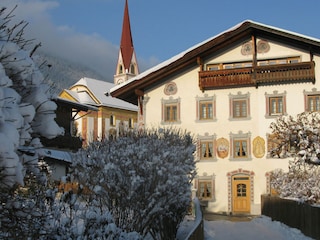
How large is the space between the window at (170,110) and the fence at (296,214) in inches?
323

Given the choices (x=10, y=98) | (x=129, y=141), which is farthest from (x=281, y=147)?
(x=10, y=98)

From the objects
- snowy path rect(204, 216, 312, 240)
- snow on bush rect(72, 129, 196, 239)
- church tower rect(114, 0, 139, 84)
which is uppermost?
church tower rect(114, 0, 139, 84)

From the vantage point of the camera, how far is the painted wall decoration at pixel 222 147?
2888 cm

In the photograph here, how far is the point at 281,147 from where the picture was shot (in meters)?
18.4

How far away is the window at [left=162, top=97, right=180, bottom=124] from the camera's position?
30219mm

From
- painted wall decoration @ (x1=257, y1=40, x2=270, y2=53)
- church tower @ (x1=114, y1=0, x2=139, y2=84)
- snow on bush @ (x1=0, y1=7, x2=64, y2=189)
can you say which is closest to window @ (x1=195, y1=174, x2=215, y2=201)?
painted wall decoration @ (x1=257, y1=40, x2=270, y2=53)

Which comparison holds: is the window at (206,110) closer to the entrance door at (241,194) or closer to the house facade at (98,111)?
the entrance door at (241,194)

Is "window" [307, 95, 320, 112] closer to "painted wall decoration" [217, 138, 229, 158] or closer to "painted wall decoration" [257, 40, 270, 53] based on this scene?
"painted wall decoration" [257, 40, 270, 53]

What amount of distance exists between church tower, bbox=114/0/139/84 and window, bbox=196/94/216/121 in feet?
164

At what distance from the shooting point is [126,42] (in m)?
83.3

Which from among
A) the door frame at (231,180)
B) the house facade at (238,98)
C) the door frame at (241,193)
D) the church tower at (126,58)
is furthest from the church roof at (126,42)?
the door frame at (241,193)

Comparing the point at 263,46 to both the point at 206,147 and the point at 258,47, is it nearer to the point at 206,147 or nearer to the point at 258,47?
the point at 258,47

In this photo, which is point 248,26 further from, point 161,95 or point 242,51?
point 161,95

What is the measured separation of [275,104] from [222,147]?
4.06 meters
